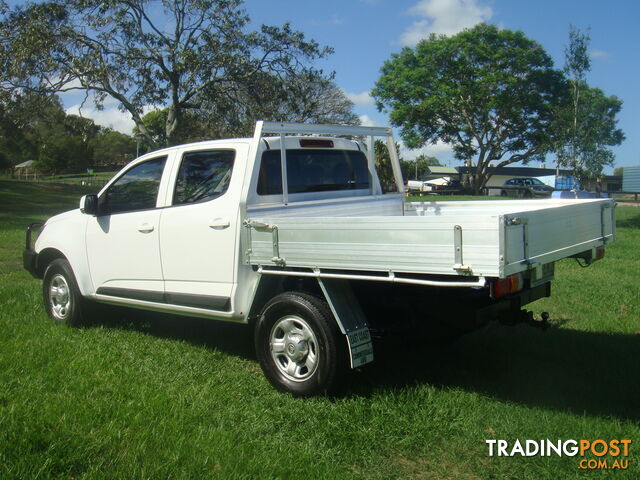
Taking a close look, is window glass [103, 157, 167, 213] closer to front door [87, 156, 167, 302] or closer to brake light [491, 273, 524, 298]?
front door [87, 156, 167, 302]

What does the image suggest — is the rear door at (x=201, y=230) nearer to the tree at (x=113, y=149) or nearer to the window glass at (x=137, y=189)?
the window glass at (x=137, y=189)

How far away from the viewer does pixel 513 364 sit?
5371mm

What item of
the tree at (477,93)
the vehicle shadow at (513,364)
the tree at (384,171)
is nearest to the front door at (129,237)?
the vehicle shadow at (513,364)

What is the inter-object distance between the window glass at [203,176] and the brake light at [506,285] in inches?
93.3

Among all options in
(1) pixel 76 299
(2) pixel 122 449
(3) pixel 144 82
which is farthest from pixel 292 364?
(3) pixel 144 82

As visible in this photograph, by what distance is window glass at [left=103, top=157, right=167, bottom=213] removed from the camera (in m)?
5.92

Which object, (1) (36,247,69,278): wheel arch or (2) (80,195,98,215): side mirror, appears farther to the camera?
(1) (36,247,69,278): wheel arch

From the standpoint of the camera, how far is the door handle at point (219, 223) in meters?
5.07

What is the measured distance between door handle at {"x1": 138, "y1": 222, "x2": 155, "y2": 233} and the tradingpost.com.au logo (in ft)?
11.0

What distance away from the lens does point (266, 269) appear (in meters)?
4.84

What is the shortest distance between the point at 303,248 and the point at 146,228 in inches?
75.3

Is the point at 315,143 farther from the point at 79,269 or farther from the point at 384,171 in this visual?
the point at 384,171

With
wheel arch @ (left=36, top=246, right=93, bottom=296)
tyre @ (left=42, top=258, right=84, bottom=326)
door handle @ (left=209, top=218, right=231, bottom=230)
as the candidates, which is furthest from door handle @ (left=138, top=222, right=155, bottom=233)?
tyre @ (left=42, top=258, right=84, bottom=326)

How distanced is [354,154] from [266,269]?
A: 6.61ft
